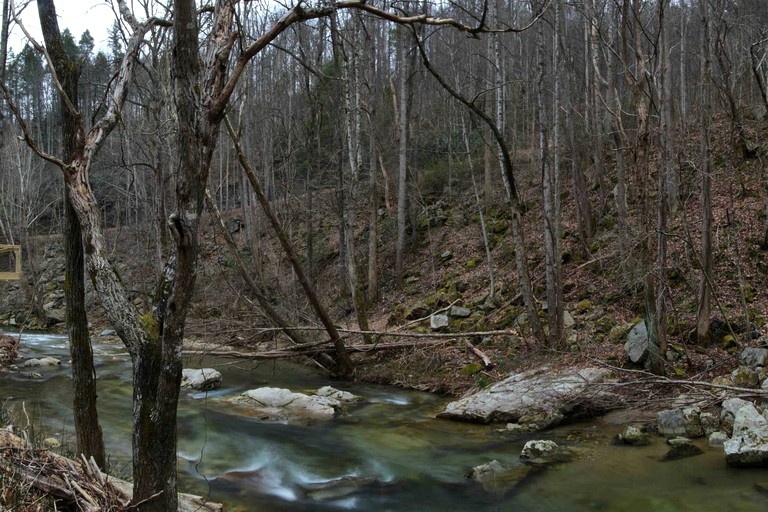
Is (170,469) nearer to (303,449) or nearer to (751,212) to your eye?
(303,449)

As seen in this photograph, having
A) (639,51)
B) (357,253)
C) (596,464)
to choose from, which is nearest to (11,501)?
(596,464)

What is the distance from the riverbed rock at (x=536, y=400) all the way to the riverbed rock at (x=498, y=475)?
184 centimetres

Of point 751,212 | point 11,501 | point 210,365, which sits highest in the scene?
point 751,212

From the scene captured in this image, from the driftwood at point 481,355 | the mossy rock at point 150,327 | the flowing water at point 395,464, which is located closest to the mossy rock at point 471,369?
the driftwood at point 481,355

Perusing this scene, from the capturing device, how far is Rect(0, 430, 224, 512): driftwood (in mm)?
4174

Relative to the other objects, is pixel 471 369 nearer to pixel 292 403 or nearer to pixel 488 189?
pixel 292 403

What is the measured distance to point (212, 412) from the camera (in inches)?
420

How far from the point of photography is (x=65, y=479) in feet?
14.3

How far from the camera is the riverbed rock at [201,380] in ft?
41.2

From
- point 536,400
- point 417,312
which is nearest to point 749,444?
point 536,400

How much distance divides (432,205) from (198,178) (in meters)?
20.9

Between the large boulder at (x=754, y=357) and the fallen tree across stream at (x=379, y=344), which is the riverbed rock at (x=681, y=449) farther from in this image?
the fallen tree across stream at (x=379, y=344)

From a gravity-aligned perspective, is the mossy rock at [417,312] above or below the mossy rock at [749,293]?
below

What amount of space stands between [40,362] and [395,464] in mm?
11260
